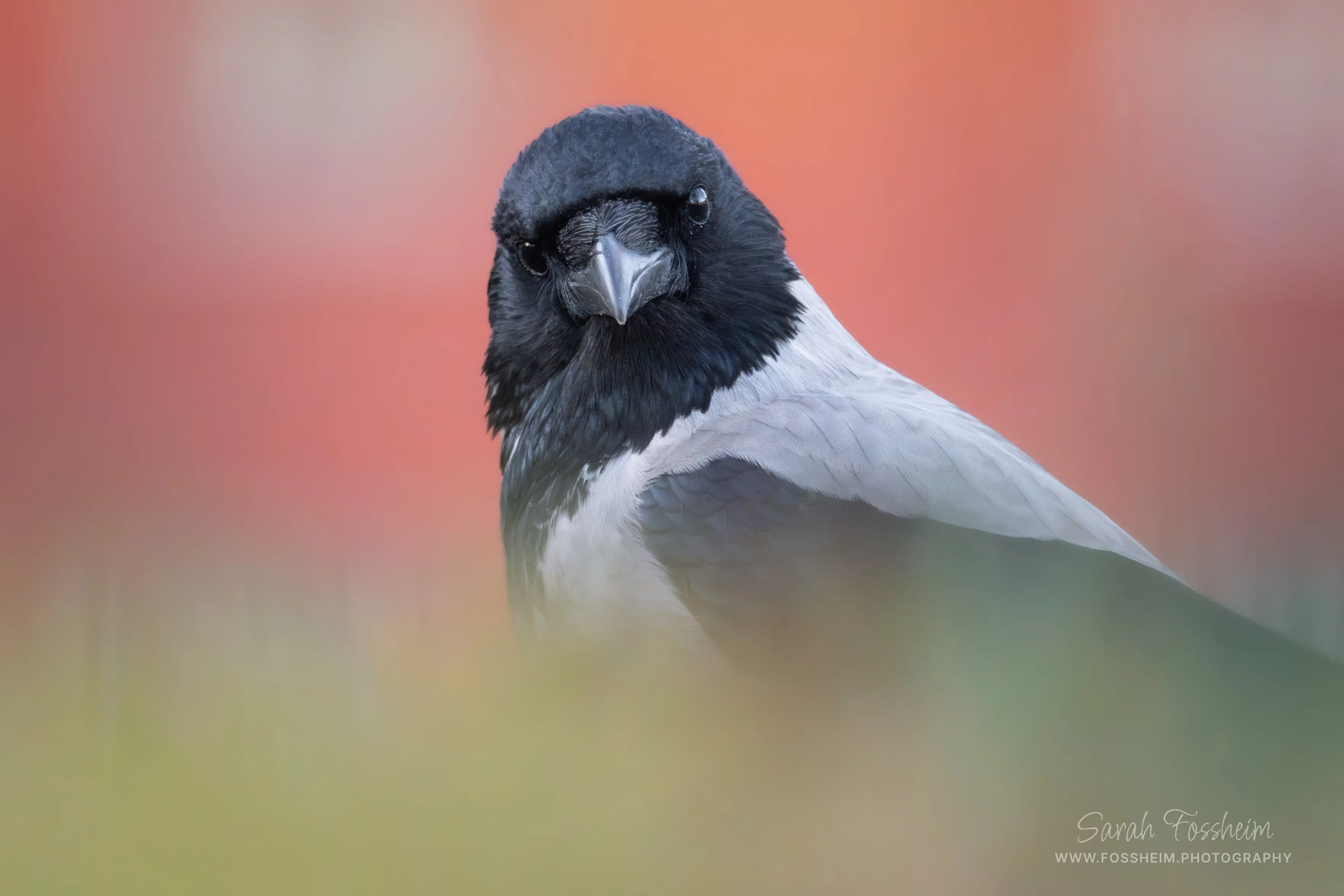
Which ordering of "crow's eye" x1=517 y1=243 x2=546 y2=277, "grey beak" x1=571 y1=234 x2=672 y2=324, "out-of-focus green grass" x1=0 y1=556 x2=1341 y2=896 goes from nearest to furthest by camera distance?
"out-of-focus green grass" x1=0 y1=556 x2=1341 y2=896 → "grey beak" x1=571 y1=234 x2=672 y2=324 → "crow's eye" x1=517 y1=243 x2=546 y2=277

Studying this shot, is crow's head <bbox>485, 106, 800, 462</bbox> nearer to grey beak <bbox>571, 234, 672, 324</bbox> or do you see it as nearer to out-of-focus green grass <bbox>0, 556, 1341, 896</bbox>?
grey beak <bbox>571, 234, 672, 324</bbox>

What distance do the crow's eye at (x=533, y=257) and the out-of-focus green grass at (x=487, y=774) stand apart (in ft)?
3.11

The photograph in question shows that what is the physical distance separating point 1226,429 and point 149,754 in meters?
0.50

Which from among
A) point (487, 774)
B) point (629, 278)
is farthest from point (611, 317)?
point (487, 774)

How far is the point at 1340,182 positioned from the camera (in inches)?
63.9

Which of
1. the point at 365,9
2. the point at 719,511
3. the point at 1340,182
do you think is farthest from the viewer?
the point at 365,9

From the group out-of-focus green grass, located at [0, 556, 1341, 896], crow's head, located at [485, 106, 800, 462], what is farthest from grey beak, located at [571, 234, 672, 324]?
out-of-focus green grass, located at [0, 556, 1341, 896]

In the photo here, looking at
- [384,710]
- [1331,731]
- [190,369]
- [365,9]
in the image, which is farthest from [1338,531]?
[365,9]

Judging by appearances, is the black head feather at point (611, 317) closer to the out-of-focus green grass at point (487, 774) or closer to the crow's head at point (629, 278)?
the crow's head at point (629, 278)

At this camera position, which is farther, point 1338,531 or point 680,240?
point 680,240

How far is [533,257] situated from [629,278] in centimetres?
18

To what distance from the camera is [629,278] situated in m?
1.08

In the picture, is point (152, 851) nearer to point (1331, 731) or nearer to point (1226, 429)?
point (1331, 731)

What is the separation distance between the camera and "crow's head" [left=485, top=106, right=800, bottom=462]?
3.62ft
